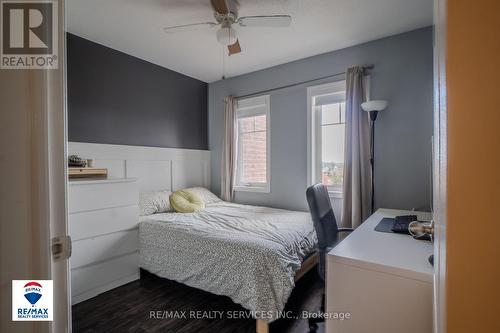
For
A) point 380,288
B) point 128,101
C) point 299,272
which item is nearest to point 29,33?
point 380,288

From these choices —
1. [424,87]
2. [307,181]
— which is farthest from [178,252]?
[424,87]

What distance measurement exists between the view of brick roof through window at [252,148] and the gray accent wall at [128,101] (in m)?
0.74

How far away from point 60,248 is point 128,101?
284cm

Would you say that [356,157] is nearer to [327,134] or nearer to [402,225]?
[327,134]

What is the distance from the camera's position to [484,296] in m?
0.28

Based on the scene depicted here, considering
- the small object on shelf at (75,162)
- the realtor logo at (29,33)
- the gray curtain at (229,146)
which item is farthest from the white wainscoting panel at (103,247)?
the realtor logo at (29,33)

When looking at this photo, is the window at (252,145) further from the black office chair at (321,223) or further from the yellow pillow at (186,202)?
the black office chair at (321,223)

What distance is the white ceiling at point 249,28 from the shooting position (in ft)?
6.78

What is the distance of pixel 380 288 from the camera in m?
1.01

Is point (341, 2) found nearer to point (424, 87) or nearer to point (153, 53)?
point (424, 87)

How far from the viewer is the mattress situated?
5.50 ft

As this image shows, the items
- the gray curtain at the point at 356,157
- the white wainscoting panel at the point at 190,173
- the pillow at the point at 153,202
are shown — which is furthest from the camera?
the white wainscoting panel at the point at 190,173

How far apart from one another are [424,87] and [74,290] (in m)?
3.78

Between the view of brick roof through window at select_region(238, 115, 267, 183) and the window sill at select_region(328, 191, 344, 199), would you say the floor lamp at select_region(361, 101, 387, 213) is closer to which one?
the window sill at select_region(328, 191, 344, 199)
